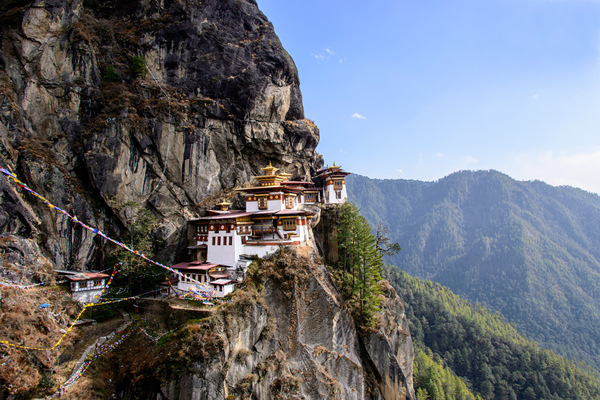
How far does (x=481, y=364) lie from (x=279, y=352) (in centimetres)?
6851

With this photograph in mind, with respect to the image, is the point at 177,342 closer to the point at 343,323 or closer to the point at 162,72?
the point at 343,323

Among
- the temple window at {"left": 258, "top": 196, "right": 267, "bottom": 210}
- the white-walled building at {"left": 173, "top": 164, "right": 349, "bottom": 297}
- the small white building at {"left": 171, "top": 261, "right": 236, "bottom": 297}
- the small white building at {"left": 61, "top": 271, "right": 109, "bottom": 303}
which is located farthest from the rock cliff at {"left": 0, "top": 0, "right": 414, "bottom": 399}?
the temple window at {"left": 258, "top": 196, "right": 267, "bottom": 210}

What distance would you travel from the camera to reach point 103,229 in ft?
95.4

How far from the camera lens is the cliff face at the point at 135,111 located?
27.1 metres

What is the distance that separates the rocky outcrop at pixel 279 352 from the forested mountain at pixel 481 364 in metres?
29.9

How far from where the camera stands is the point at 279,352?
78.5 ft

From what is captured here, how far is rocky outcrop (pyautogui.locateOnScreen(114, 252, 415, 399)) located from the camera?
19422 mm

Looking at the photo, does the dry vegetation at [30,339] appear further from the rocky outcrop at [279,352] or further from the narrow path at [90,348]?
the rocky outcrop at [279,352]

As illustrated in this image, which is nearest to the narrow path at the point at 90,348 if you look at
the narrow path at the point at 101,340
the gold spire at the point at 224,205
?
the narrow path at the point at 101,340

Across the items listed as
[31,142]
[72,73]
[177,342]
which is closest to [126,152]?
[31,142]

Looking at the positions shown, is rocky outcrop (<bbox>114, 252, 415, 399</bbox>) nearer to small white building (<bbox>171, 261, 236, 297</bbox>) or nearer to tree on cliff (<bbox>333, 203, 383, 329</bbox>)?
tree on cliff (<bbox>333, 203, 383, 329</bbox>)

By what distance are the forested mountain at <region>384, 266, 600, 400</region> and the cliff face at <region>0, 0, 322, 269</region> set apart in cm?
4744

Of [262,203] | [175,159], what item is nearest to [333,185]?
[262,203]

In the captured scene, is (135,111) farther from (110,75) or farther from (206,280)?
(206,280)
